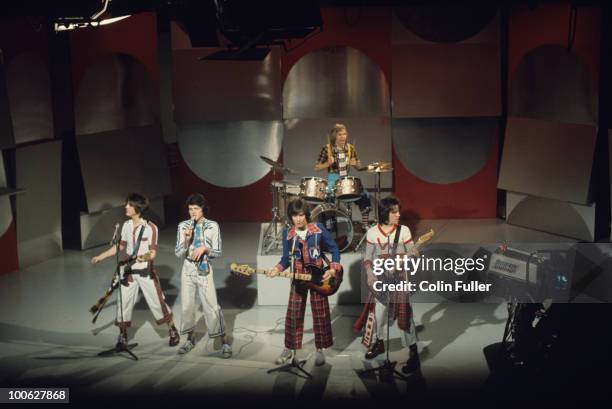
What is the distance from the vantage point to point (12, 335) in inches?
366

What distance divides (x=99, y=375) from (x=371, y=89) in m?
6.82

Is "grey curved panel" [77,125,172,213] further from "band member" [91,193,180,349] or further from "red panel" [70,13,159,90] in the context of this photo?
"band member" [91,193,180,349]

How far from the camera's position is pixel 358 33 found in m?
13.4

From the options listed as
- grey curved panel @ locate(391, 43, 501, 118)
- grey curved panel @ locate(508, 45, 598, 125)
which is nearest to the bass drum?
grey curved panel @ locate(391, 43, 501, 118)

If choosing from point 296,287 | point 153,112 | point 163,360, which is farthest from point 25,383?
point 153,112

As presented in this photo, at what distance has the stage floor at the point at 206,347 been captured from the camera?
798cm

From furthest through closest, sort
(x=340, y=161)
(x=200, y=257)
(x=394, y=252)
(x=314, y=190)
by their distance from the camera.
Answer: (x=340, y=161), (x=314, y=190), (x=200, y=257), (x=394, y=252)

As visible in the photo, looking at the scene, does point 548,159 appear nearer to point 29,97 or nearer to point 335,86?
point 335,86

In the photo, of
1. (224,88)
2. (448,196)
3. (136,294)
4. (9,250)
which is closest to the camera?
(136,294)

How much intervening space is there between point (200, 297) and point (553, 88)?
628 centimetres

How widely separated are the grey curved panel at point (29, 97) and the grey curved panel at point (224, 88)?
2.29 m

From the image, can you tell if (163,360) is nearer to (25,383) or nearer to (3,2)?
(25,383)

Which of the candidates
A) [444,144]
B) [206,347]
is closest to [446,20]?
[444,144]

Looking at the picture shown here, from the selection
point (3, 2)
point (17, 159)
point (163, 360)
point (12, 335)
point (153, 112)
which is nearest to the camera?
point (163, 360)
